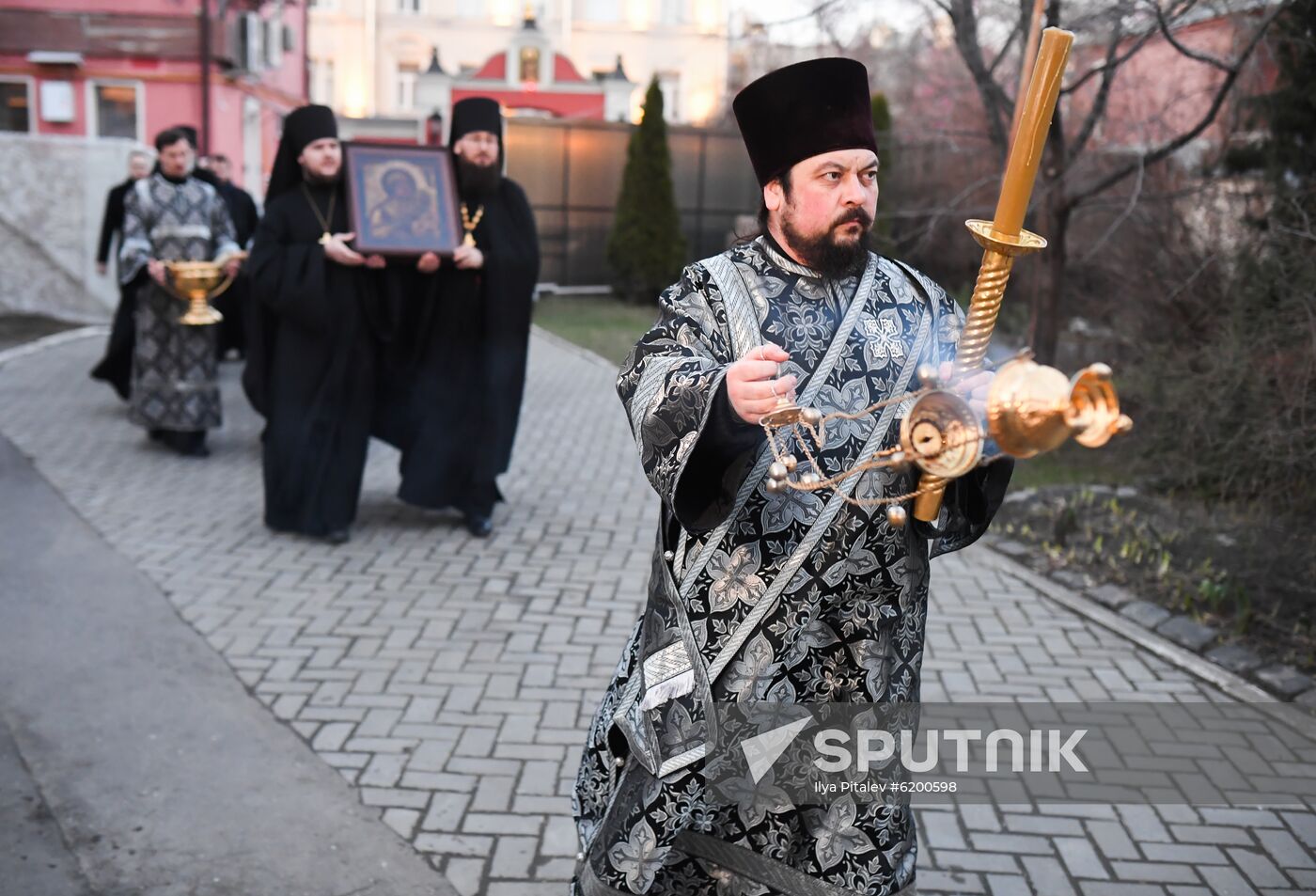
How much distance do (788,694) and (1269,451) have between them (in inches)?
151

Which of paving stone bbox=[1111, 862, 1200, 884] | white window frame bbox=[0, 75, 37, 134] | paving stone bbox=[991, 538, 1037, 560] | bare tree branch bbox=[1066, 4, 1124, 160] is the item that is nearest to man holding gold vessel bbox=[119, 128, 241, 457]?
paving stone bbox=[991, 538, 1037, 560]

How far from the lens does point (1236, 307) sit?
6645 mm

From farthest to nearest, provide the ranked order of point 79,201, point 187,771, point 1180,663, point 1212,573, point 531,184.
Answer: point 531,184, point 79,201, point 1212,573, point 1180,663, point 187,771

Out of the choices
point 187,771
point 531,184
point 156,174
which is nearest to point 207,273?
point 156,174

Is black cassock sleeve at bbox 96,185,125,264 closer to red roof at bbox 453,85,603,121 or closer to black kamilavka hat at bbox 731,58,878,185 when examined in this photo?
black kamilavka hat at bbox 731,58,878,185

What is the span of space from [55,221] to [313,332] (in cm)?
1103

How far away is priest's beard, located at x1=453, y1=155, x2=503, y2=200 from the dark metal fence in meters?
13.5

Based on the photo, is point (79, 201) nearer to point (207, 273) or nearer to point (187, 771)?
point (207, 273)

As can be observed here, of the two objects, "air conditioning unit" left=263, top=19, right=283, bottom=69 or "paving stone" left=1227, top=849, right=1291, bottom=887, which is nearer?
"paving stone" left=1227, top=849, right=1291, bottom=887

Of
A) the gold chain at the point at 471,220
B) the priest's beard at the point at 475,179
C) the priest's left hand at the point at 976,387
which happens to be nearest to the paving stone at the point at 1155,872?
the priest's left hand at the point at 976,387

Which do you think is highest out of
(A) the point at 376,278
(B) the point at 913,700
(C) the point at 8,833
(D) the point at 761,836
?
(A) the point at 376,278

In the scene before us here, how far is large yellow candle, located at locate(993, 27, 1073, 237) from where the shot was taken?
187 cm

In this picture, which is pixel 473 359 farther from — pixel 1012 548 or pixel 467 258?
pixel 1012 548

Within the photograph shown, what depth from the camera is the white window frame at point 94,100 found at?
22297mm
